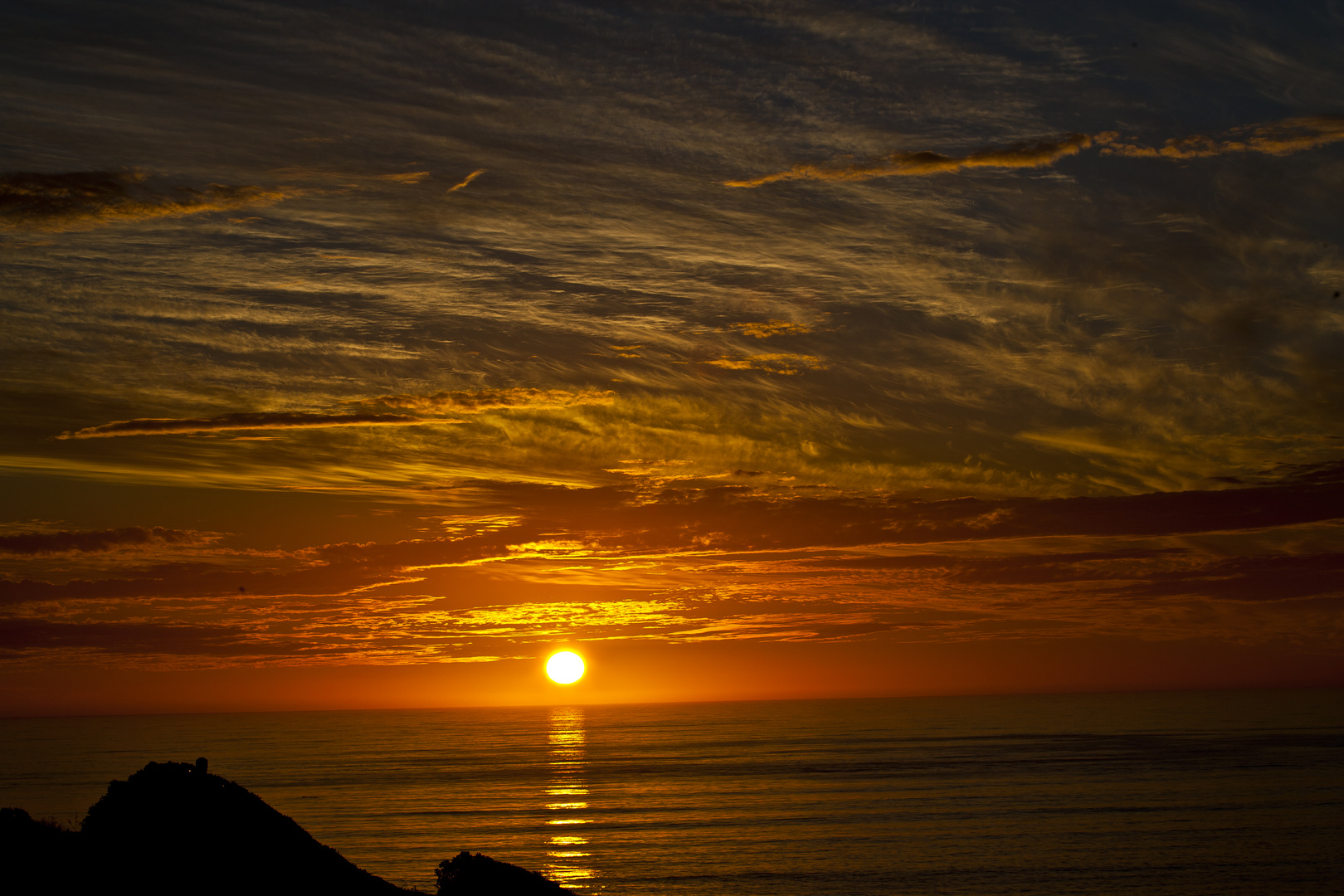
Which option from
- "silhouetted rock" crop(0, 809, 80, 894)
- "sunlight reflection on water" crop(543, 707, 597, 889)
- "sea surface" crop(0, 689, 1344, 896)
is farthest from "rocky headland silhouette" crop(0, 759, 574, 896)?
"sunlight reflection on water" crop(543, 707, 597, 889)

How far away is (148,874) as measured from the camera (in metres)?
25.8

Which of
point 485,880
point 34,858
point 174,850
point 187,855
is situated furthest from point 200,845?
point 485,880

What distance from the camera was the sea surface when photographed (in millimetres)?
46594

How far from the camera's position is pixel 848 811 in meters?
68.9

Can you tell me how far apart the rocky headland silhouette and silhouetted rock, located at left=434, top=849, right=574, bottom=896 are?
0.03m

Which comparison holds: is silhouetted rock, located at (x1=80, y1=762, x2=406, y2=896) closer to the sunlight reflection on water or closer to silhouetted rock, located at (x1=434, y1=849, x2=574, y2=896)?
silhouetted rock, located at (x1=434, y1=849, x2=574, y2=896)

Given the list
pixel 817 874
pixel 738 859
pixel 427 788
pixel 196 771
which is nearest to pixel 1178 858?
pixel 817 874

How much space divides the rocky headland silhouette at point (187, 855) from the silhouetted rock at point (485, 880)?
0.10 feet

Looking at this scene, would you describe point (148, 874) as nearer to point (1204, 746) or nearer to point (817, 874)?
point (817, 874)

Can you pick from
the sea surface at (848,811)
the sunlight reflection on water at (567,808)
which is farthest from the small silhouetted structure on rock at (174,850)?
the sunlight reflection on water at (567,808)

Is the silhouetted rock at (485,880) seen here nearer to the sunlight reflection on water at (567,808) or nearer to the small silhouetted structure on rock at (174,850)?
the small silhouetted structure on rock at (174,850)

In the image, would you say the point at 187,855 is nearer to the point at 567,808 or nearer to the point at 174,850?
the point at 174,850

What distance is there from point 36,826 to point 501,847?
33734 millimetres

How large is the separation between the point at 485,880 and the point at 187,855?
8913 mm
